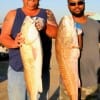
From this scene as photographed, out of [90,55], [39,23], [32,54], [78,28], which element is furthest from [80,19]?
[32,54]

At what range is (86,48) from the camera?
15.9 feet

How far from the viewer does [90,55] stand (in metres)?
4.88

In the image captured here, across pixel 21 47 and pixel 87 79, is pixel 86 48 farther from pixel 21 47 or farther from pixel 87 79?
pixel 21 47

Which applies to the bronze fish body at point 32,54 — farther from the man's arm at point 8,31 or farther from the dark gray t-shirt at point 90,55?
the dark gray t-shirt at point 90,55

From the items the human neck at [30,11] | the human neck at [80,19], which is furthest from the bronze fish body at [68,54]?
the human neck at [30,11]

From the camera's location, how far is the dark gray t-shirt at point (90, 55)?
4844 mm

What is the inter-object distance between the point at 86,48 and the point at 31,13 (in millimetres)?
756

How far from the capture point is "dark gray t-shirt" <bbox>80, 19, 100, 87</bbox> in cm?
484

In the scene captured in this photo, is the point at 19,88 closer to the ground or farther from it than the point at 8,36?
closer to the ground

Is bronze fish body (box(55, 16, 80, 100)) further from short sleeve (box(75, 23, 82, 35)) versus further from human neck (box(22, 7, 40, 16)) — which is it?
human neck (box(22, 7, 40, 16))

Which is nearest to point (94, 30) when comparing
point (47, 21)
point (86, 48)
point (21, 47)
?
point (86, 48)

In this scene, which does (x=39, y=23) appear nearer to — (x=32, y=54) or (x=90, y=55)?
(x=32, y=54)

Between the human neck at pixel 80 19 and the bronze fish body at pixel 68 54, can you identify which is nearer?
the bronze fish body at pixel 68 54

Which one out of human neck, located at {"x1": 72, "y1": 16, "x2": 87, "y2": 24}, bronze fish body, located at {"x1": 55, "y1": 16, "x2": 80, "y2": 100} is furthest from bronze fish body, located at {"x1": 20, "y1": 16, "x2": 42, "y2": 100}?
human neck, located at {"x1": 72, "y1": 16, "x2": 87, "y2": 24}
